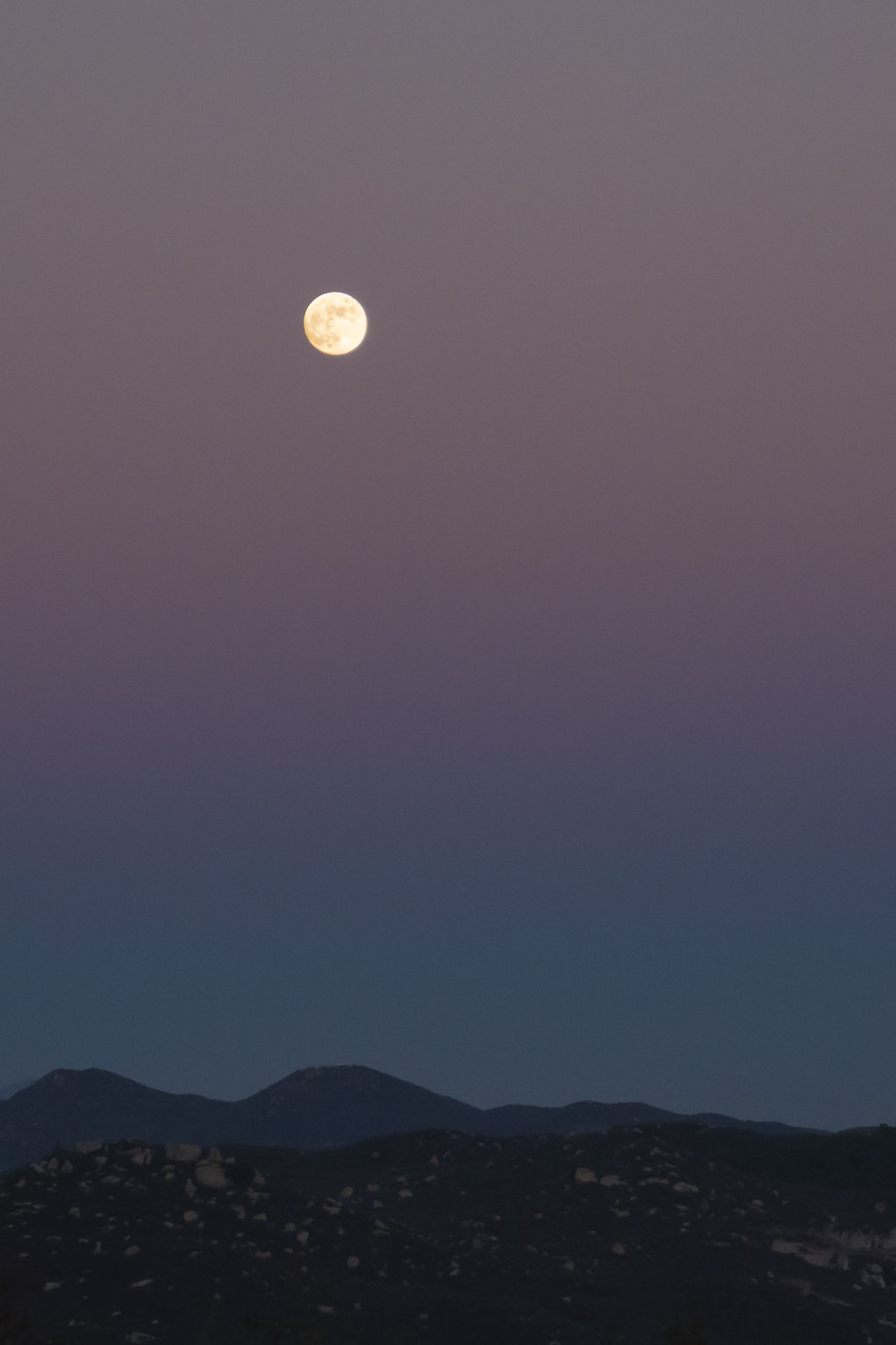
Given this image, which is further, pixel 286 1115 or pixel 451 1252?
pixel 286 1115

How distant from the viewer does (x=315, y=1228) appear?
36000mm

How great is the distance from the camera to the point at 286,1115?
97188 mm

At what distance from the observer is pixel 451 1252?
36.5 metres

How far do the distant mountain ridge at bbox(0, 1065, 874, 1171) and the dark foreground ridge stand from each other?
4234cm

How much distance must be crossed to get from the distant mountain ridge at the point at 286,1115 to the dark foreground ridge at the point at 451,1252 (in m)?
42.3

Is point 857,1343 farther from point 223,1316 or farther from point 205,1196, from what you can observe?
point 205,1196

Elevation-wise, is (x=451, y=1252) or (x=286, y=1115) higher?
(x=286, y=1115)

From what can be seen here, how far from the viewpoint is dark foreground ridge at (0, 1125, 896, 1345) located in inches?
1163

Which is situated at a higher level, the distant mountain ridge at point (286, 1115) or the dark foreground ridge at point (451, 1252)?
the distant mountain ridge at point (286, 1115)

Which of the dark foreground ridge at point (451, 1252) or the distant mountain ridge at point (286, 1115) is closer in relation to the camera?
the dark foreground ridge at point (451, 1252)

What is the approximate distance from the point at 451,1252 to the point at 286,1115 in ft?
212

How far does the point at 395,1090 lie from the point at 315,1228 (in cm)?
7345

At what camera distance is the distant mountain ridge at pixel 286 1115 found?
300 feet

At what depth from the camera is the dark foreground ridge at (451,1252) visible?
96.9 ft
